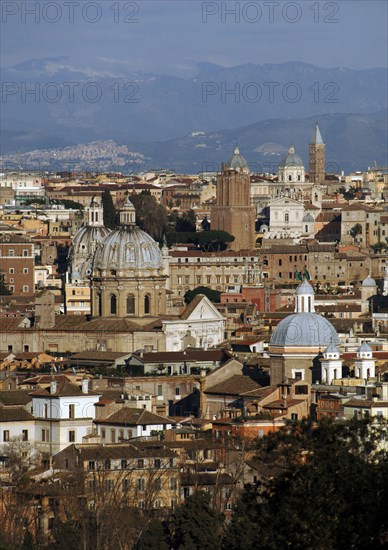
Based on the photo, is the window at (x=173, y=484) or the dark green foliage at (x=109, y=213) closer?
the window at (x=173, y=484)

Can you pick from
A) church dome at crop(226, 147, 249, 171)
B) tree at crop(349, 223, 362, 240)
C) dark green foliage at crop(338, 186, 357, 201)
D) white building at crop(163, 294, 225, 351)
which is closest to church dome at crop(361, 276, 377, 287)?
white building at crop(163, 294, 225, 351)

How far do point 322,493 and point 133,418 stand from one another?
27.4m

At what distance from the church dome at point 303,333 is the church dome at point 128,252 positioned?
1719 cm

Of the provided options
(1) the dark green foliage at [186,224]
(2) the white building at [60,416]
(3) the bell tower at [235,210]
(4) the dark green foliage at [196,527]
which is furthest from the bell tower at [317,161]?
(4) the dark green foliage at [196,527]

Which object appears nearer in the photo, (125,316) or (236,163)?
(125,316)

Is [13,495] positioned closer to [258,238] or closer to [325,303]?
[325,303]

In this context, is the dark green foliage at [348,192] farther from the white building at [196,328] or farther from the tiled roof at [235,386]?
the tiled roof at [235,386]

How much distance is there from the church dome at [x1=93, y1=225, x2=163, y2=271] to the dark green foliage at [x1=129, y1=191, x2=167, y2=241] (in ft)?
134

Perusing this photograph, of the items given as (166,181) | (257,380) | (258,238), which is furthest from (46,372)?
(166,181)

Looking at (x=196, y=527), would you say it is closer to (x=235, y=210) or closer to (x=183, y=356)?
(x=183, y=356)

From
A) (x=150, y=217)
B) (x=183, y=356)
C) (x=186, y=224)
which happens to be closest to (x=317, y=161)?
(x=186, y=224)

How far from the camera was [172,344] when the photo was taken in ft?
295

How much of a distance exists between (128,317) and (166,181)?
96990 mm

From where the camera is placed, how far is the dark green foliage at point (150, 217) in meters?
137
